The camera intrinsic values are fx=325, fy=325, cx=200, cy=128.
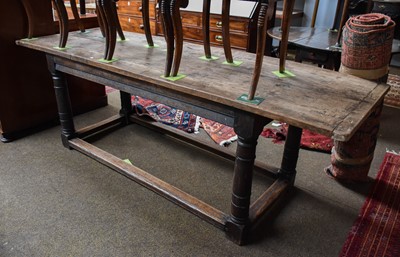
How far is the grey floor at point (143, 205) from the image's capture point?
1539 millimetres

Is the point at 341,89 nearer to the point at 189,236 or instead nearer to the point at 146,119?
the point at 189,236

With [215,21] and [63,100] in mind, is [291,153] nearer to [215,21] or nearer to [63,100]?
[63,100]

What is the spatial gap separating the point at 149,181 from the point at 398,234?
1.32 metres

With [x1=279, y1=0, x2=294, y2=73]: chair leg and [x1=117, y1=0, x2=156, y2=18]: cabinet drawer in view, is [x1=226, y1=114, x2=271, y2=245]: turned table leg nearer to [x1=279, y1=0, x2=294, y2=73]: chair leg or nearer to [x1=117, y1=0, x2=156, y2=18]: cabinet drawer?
[x1=279, y1=0, x2=294, y2=73]: chair leg

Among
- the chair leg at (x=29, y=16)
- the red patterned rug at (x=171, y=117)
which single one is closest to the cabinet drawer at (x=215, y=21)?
the red patterned rug at (x=171, y=117)

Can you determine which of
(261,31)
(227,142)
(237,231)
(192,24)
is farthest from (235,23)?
(237,231)

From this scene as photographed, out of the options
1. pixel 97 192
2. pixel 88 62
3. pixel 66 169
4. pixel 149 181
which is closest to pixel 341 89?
pixel 149 181

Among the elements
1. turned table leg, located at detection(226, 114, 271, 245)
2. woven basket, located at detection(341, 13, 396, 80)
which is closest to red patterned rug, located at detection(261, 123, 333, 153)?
woven basket, located at detection(341, 13, 396, 80)

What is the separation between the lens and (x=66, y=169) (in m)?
2.10

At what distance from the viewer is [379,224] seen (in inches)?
66.7

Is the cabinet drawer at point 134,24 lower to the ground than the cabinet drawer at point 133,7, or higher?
lower

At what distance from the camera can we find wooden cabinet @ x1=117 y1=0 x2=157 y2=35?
4293mm

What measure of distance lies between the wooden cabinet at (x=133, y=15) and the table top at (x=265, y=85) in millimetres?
2447

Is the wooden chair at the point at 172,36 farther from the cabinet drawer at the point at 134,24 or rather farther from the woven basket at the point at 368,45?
the cabinet drawer at the point at 134,24
